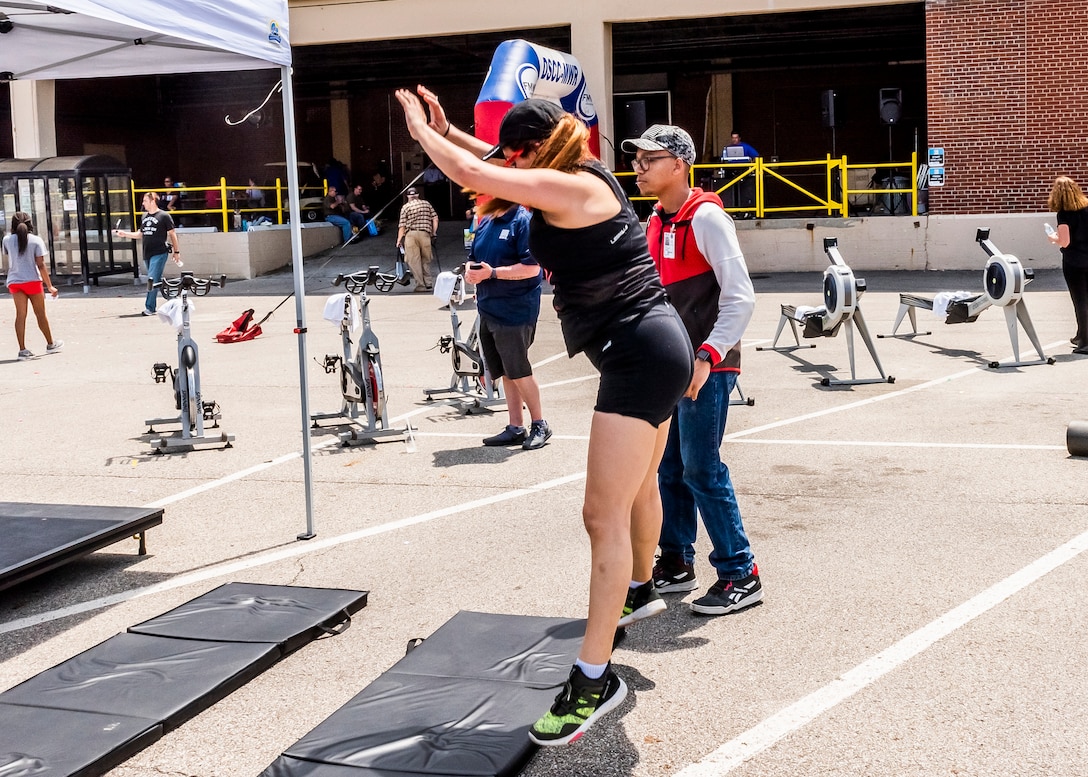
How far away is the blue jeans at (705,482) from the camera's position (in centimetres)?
456

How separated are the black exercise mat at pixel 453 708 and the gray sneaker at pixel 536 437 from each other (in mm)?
3384

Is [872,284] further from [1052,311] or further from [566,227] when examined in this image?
[566,227]

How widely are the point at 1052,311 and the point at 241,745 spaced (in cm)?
1368

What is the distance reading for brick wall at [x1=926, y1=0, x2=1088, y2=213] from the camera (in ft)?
66.4

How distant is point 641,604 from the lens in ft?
14.5

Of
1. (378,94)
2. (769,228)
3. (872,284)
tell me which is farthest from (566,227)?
(378,94)

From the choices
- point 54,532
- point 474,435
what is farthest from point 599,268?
point 474,435

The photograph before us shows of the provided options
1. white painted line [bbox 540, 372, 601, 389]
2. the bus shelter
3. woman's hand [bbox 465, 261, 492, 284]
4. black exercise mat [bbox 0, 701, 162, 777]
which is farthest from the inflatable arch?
black exercise mat [bbox 0, 701, 162, 777]

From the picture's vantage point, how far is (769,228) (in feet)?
70.2

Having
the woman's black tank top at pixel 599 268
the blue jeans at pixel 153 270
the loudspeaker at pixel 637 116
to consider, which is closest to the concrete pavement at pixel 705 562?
the woman's black tank top at pixel 599 268

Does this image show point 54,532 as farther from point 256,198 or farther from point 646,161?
point 256,198

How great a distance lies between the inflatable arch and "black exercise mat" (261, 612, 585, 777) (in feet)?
44.6

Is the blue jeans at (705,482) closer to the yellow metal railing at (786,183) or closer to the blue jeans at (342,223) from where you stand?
the yellow metal railing at (786,183)

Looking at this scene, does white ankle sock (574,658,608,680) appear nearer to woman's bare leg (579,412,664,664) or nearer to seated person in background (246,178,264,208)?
woman's bare leg (579,412,664,664)
